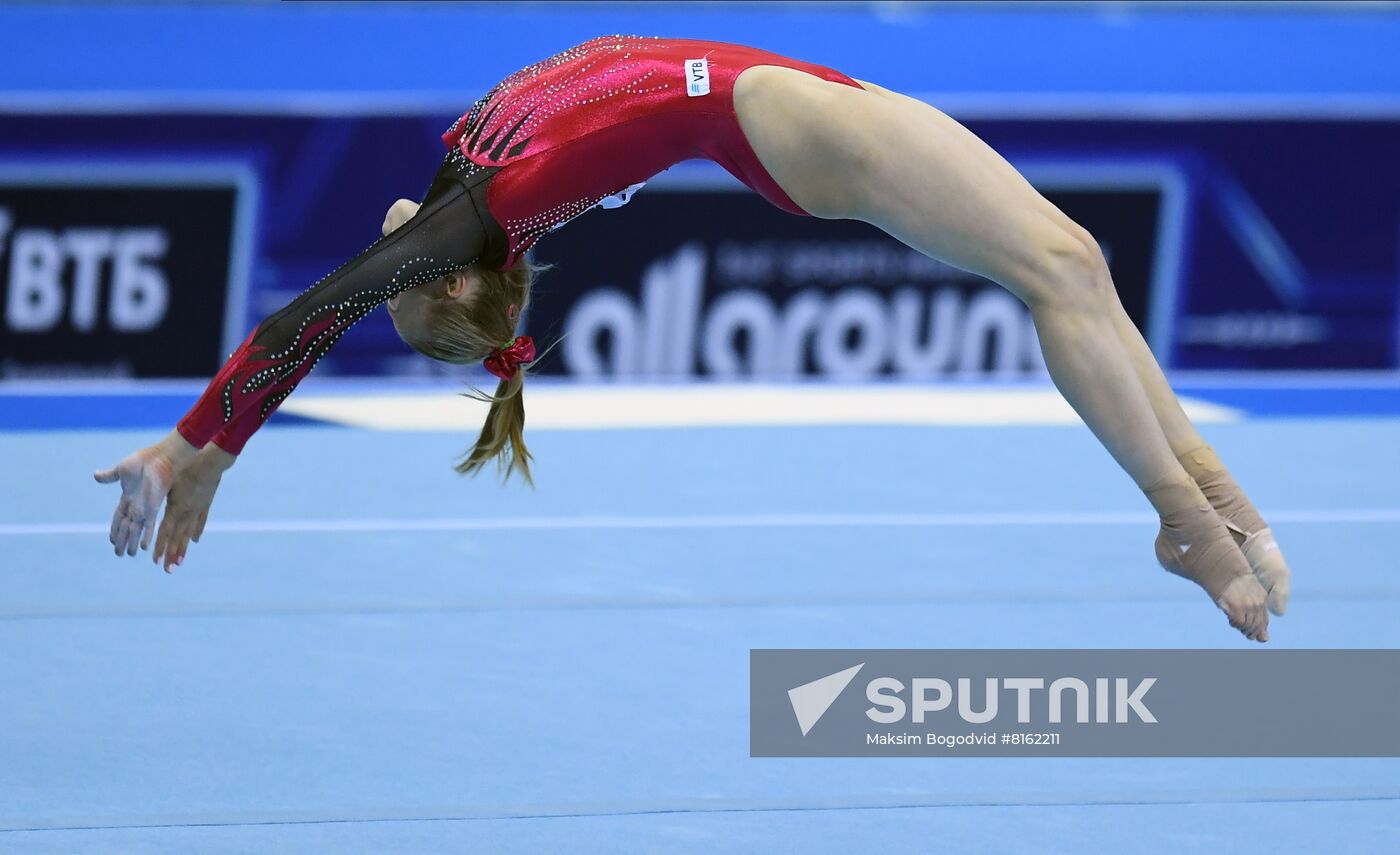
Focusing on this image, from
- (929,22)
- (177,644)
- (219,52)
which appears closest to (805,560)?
(177,644)

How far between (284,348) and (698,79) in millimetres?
749

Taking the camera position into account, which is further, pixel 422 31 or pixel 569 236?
pixel 422 31

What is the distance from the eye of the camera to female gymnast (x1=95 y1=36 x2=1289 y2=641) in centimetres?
288

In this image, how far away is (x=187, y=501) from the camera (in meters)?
2.99

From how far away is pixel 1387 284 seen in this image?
6.34 m

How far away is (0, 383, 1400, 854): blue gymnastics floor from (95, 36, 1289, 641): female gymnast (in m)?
0.43

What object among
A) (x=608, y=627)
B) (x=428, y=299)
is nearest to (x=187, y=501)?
(x=428, y=299)

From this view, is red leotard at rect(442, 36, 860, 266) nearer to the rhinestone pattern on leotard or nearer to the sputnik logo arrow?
the rhinestone pattern on leotard

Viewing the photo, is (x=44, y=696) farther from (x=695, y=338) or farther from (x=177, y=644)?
(x=695, y=338)

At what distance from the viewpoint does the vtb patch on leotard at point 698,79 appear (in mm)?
3025

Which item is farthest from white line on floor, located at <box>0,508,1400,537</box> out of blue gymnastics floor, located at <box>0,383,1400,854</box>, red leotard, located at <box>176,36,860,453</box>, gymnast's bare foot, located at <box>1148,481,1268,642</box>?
gymnast's bare foot, located at <box>1148,481,1268,642</box>

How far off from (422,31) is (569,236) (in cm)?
295

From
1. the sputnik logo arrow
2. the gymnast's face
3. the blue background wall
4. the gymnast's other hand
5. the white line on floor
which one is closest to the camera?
the gymnast's other hand

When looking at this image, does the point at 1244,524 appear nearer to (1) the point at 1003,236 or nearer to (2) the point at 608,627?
(1) the point at 1003,236
